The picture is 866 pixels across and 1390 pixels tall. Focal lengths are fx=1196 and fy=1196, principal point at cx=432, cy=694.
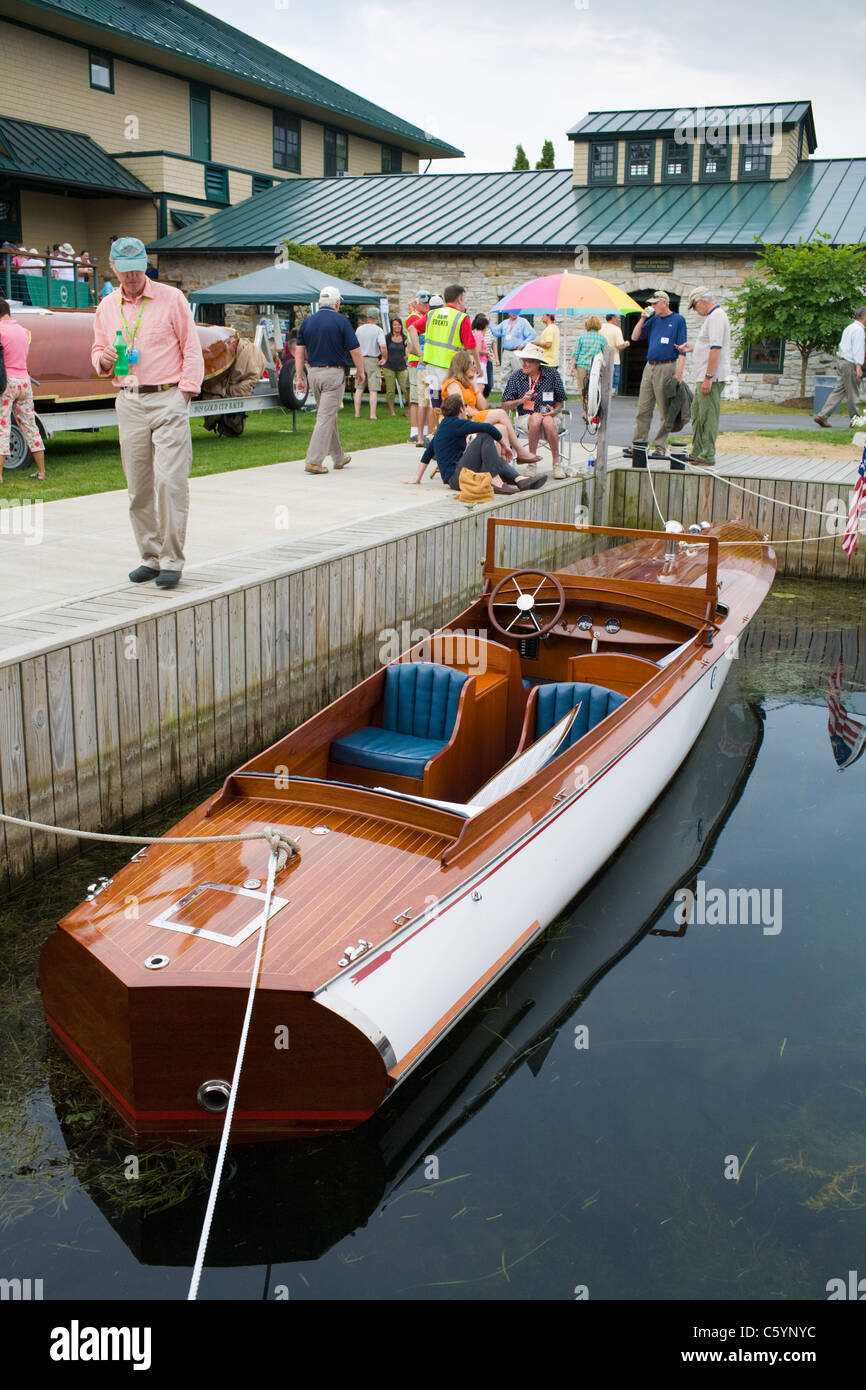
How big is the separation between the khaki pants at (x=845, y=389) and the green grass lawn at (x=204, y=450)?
613cm

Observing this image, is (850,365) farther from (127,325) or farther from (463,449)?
(127,325)

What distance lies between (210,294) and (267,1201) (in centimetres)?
1575

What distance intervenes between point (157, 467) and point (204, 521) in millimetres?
2624

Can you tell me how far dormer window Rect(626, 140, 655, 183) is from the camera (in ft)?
84.1

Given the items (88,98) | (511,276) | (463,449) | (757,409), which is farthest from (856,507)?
(88,98)

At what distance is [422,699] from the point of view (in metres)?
6.31

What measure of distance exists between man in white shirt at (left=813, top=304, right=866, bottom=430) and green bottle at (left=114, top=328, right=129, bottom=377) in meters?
12.1

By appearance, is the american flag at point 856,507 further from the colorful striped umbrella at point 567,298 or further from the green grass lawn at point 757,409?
the green grass lawn at point 757,409

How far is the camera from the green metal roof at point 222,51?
25.0 metres

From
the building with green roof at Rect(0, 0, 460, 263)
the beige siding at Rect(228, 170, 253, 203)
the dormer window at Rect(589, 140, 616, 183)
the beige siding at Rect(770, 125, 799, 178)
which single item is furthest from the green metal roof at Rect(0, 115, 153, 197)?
the beige siding at Rect(770, 125, 799, 178)

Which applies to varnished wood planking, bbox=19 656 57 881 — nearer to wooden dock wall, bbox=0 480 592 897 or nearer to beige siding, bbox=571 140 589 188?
wooden dock wall, bbox=0 480 592 897

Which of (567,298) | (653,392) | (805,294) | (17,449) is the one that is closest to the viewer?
(17,449)

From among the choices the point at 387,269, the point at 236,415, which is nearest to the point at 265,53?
the point at 387,269
